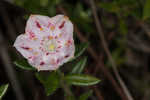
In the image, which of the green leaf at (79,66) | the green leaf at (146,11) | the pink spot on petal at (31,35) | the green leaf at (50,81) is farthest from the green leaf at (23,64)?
the green leaf at (146,11)

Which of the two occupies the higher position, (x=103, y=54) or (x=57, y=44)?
(x=57, y=44)

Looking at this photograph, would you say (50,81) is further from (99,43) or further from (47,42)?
(99,43)

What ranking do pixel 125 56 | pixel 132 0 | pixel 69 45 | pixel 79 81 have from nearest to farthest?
1. pixel 69 45
2. pixel 79 81
3. pixel 132 0
4. pixel 125 56

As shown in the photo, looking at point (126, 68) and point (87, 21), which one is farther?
point (126, 68)

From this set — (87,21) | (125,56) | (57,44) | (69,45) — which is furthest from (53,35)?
(125,56)

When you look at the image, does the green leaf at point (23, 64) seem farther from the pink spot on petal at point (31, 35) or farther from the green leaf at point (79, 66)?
the green leaf at point (79, 66)

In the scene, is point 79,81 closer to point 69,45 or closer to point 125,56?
point 69,45

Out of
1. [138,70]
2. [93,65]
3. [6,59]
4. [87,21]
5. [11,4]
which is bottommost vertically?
[138,70]

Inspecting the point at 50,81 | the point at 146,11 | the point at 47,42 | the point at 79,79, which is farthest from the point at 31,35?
the point at 146,11
